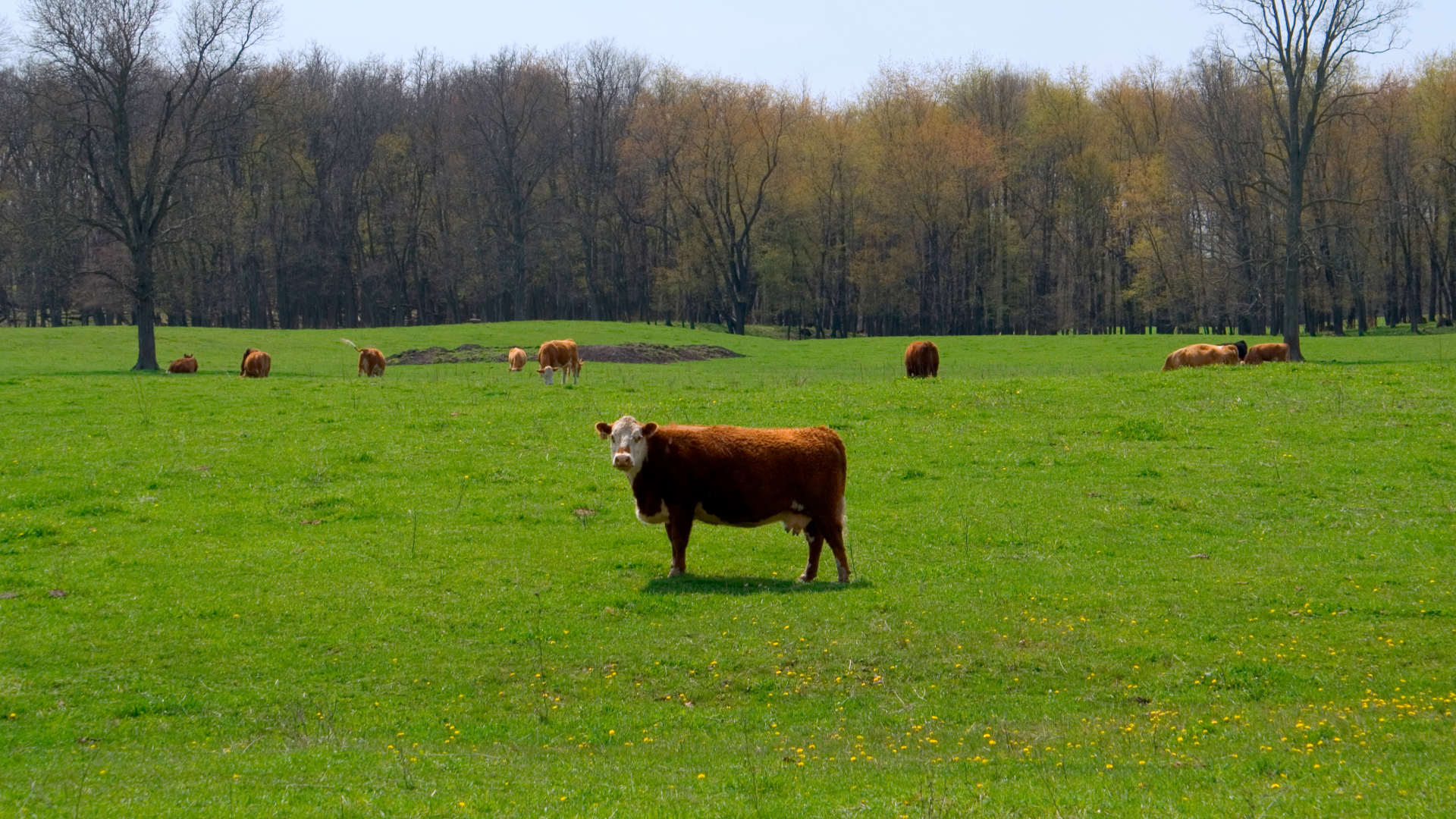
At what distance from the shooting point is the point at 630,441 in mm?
13391

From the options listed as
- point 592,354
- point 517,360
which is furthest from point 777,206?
point 517,360

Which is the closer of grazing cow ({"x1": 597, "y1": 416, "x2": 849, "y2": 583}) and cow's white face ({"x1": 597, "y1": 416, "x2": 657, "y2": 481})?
cow's white face ({"x1": 597, "y1": 416, "x2": 657, "y2": 481})

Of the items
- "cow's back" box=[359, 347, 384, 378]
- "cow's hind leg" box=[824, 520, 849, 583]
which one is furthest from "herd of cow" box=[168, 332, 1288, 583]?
"cow's back" box=[359, 347, 384, 378]

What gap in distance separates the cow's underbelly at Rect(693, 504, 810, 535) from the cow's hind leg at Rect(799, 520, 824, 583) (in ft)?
0.27

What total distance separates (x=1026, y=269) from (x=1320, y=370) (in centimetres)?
6140

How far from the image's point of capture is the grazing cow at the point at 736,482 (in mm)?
13406

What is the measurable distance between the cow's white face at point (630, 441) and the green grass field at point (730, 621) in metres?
1.34

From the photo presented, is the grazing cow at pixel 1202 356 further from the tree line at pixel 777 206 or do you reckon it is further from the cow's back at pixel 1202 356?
the tree line at pixel 777 206

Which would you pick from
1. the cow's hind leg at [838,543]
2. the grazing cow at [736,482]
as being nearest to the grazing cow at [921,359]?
the grazing cow at [736,482]

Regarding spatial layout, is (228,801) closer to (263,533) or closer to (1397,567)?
(263,533)

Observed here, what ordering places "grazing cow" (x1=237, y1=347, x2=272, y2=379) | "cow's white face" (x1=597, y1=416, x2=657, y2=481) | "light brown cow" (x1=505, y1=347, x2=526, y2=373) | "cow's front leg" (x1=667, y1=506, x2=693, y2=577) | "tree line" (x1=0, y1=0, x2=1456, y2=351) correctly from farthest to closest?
"tree line" (x1=0, y1=0, x2=1456, y2=351) → "light brown cow" (x1=505, y1=347, x2=526, y2=373) → "grazing cow" (x1=237, y1=347, x2=272, y2=379) → "cow's front leg" (x1=667, y1=506, x2=693, y2=577) → "cow's white face" (x1=597, y1=416, x2=657, y2=481)

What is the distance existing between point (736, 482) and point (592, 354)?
41288 millimetres

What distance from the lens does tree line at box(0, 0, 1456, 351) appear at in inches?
2894

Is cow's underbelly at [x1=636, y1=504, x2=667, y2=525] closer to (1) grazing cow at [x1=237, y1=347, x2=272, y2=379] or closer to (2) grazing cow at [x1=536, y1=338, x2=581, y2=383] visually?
(2) grazing cow at [x1=536, y1=338, x2=581, y2=383]
